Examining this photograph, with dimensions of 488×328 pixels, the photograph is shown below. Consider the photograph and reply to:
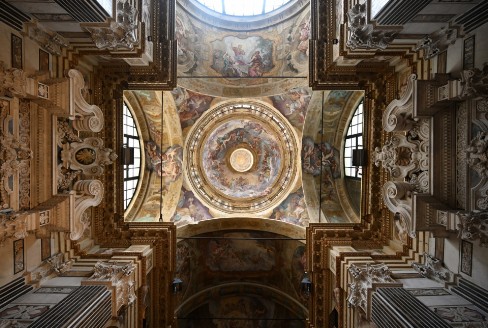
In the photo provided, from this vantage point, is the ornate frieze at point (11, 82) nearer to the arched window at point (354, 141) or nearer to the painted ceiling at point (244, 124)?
the painted ceiling at point (244, 124)

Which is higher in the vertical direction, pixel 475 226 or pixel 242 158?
pixel 242 158

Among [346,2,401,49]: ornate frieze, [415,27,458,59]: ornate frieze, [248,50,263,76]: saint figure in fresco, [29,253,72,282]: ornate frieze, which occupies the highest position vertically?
[248,50,263,76]: saint figure in fresco

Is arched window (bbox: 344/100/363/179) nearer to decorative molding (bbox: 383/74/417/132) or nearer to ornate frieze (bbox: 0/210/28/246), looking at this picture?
decorative molding (bbox: 383/74/417/132)

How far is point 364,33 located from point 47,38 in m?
8.20

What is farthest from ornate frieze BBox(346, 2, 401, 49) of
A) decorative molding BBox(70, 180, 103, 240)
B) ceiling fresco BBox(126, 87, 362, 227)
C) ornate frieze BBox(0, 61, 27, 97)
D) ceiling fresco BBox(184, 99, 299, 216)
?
decorative molding BBox(70, 180, 103, 240)

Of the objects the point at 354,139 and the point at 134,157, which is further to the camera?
the point at 354,139

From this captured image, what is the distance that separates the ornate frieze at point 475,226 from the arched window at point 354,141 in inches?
279

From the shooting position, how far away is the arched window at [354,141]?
14.1 meters

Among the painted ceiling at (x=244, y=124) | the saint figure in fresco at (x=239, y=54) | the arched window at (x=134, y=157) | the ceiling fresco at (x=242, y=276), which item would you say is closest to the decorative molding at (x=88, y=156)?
the arched window at (x=134, y=157)

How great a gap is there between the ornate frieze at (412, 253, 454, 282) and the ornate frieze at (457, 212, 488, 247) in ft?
5.82

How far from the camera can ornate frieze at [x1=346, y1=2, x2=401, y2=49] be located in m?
8.23

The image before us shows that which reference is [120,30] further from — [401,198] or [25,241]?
[401,198]

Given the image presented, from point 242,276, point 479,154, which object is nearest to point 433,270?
point 479,154

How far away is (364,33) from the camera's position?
845cm
